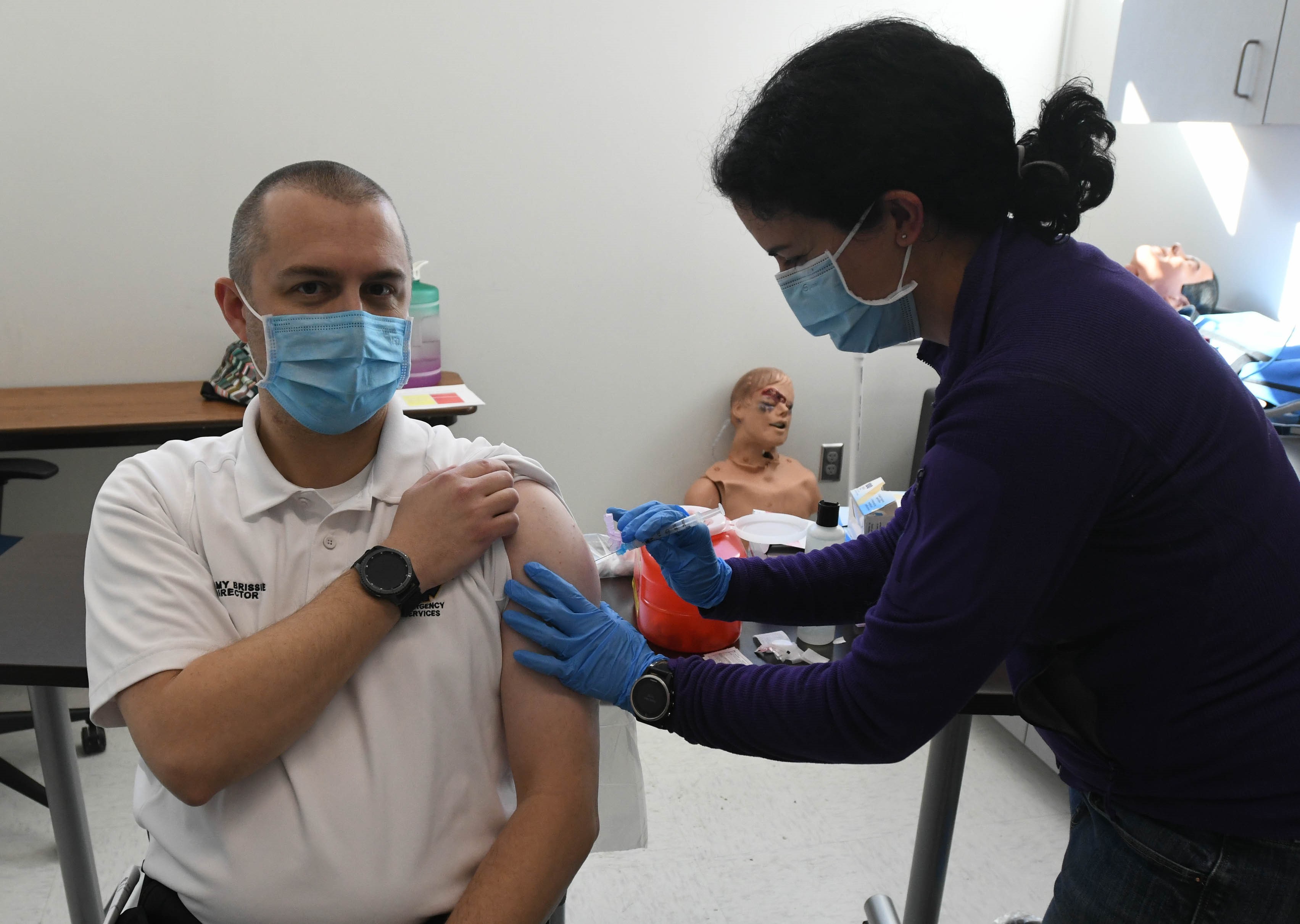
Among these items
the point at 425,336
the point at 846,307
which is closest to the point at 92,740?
the point at 425,336

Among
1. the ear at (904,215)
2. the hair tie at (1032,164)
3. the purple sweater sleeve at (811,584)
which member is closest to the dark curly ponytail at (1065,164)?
the hair tie at (1032,164)

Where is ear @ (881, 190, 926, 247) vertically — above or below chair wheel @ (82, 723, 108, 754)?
above

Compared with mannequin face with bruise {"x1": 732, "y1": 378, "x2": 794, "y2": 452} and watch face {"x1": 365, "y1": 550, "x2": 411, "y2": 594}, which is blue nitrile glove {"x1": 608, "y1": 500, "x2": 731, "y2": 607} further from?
mannequin face with bruise {"x1": 732, "y1": 378, "x2": 794, "y2": 452}

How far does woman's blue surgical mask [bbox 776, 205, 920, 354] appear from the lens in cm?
111

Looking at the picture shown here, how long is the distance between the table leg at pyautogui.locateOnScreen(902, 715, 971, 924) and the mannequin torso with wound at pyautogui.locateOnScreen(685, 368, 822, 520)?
1612mm

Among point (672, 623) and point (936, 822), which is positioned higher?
point (672, 623)

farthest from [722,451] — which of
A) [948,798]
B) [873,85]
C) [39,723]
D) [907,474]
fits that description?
[873,85]

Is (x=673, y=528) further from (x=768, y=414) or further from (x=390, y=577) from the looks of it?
(x=768, y=414)

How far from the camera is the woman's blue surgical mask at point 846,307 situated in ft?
3.65

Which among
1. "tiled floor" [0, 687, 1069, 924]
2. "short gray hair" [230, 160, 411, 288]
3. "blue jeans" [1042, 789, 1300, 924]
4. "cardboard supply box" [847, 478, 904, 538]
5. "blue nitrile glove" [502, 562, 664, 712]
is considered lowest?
"tiled floor" [0, 687, 1069, 924]

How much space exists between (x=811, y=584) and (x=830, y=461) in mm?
2370

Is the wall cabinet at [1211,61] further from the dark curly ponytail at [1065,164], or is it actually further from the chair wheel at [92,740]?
the chair wheel at [92,740]

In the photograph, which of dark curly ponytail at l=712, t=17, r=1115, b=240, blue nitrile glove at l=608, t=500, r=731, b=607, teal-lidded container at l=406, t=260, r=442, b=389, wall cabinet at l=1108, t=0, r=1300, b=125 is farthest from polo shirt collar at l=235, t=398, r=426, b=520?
wall cabinet at l=1108, t=0, r=1300, b=125

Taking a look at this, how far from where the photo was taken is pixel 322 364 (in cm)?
125
